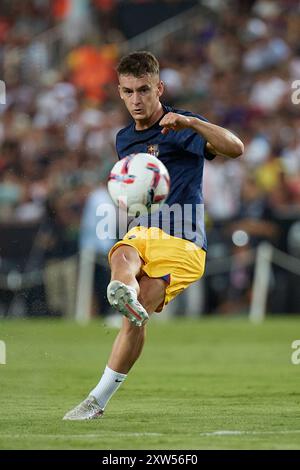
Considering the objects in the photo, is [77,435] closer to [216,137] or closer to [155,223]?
[155,223]

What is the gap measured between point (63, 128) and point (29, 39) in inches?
182

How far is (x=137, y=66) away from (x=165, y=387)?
355cm

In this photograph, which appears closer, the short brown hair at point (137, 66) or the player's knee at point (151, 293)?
the player's knee at point (151, 293)

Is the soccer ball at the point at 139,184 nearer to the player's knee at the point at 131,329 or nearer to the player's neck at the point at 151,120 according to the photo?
the player's neck at the point at 151,120

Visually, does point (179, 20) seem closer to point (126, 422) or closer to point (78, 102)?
point (78, 102)

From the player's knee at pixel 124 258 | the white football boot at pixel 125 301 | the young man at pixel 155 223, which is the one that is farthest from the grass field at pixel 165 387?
the player's knee at pixel 124 258

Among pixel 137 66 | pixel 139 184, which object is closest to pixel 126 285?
pixel 139 184

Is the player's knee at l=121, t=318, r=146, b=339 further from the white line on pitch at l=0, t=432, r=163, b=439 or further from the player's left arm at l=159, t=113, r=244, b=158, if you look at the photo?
the player's left arm at l=159, t=113, r=244, b=158

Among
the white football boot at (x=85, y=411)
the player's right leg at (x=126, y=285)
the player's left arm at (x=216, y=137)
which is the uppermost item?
the player's left arm at (x=216, y=137)

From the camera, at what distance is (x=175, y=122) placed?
7953 mm

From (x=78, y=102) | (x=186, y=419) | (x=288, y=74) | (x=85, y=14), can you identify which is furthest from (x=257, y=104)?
(x=186, y=419)

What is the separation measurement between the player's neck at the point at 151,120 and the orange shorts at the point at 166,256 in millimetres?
751

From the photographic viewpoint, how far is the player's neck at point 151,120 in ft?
28.9

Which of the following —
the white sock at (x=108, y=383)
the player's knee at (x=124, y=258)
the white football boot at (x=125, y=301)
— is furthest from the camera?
the white sock at (x=108, y=383)
